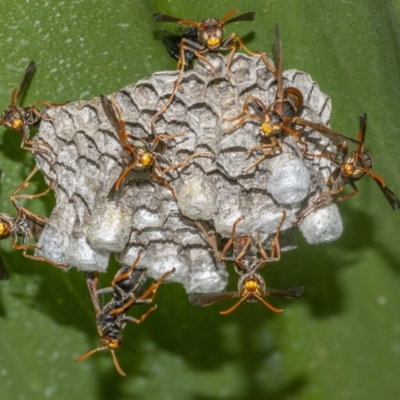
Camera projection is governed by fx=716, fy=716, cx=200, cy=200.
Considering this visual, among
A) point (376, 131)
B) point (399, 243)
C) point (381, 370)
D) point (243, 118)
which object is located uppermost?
point (243, 118)

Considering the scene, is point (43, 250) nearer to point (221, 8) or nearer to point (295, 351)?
point (221, 8)

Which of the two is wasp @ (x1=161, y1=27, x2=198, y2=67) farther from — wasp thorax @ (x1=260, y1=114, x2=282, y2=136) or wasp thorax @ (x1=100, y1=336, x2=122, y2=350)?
wasp thorax @ (x1=100, y1=336, x2=122, y2=350)

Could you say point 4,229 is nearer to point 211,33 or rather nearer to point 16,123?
point 16,123

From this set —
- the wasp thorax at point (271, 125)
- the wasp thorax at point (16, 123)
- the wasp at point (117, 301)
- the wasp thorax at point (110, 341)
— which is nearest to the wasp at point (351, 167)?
the wasp thorax at point (271, 125)

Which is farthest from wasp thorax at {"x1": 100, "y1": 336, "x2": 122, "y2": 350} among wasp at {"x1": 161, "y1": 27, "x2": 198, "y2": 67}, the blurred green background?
wasp at {"x1": 161, "y1": 27, "x2": 198, "y2": 67}

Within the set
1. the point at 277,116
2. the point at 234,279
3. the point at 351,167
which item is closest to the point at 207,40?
the point at 277,116

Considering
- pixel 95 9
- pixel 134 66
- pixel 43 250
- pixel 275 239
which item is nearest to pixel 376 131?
pixel 275 239

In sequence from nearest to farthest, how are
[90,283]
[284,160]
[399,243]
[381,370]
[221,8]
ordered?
[284,160], [221,8], [90,283], [399,243], [381,370]
